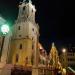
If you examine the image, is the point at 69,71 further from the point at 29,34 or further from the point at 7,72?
the point at 29,34

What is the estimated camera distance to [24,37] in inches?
1892

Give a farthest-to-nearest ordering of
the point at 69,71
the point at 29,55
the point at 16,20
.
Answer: the point at 16,20
the point at 29,55
the point at 69,71

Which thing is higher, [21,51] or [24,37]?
[24,37]

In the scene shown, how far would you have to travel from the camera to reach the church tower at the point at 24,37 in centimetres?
4554

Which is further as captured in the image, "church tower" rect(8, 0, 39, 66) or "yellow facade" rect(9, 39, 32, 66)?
"church tower" rect(8, 0, 39, 66)

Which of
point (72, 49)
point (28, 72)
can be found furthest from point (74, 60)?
point (28, 72)

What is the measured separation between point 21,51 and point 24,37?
4517 mm

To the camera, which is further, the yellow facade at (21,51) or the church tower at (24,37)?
the church tower at (24,37)

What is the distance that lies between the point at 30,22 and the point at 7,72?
101 ft

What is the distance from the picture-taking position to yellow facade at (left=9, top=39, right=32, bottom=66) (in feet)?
147

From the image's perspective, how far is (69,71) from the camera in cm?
2530

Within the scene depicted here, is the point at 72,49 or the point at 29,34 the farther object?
the point at 72,49

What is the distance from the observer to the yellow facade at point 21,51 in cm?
4488

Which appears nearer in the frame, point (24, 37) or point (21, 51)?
point (21, 51)
